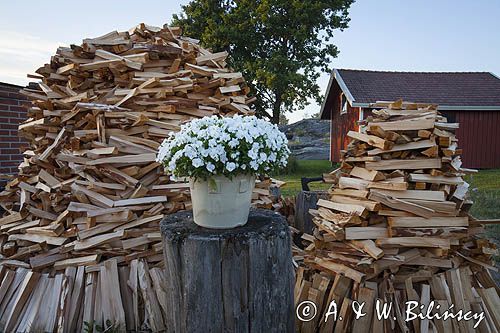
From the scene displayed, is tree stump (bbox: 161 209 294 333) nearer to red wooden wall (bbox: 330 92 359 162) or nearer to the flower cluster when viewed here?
the flower cluster

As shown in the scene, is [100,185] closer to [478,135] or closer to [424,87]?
[478,135]

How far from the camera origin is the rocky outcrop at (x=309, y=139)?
23531 mm

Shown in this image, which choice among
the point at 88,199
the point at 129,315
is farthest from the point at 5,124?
the point at 129,315

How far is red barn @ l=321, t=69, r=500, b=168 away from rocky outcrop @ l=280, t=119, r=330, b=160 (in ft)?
6.76

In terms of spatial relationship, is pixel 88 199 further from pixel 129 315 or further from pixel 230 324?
pixel 230 324

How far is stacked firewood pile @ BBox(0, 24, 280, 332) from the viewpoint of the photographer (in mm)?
3756

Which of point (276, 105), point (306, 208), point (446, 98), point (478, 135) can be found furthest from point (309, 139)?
point (306, 208)

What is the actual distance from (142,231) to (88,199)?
0.64 metres

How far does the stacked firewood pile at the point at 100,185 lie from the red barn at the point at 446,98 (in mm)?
13911

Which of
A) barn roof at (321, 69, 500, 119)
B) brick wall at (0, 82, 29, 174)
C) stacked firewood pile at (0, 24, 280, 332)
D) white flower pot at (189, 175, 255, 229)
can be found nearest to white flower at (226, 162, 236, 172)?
white flower pot at (189, 175, 255, 229)

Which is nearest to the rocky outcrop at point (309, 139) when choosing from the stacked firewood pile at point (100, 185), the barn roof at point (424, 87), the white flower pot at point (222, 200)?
the barn roof at point (424, 87)

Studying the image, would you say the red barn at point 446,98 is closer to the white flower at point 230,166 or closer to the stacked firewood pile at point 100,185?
the stacked firewood pile at point 100,185

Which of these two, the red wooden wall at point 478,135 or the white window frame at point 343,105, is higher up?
the white window frame at point 343,105

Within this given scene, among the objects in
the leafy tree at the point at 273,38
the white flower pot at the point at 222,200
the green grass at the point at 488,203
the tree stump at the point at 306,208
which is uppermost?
the leafy tree at the point at 273,38
